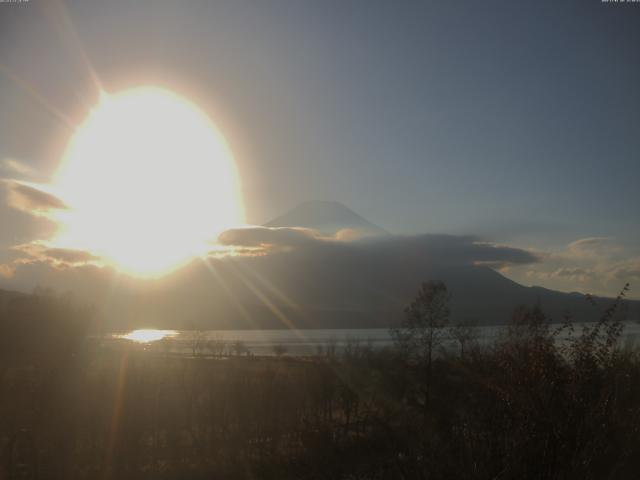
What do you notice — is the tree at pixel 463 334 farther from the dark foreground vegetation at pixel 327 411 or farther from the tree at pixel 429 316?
the dark foreground vegetation at pixel 327 411

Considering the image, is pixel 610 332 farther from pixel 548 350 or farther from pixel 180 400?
pixel 180 400

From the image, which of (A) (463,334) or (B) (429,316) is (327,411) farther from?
(A) (463,334)

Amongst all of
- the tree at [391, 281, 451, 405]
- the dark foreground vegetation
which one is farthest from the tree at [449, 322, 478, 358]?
the dark foreground vegetation

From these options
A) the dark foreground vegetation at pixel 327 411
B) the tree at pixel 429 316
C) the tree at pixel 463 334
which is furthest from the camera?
the tree at pixel 463 334

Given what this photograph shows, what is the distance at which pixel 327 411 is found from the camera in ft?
123

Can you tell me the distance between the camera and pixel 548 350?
279 inches

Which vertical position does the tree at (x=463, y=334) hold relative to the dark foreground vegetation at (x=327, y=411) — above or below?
above

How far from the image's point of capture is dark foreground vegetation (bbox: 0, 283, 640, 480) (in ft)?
20.5

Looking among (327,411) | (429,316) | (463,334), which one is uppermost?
(429,316)

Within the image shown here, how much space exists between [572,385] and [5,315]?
88.7ft

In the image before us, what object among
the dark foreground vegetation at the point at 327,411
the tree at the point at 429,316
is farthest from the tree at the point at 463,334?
the dark foreground vegetation at the point at 327,411

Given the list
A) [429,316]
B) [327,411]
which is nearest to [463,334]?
[429,316]

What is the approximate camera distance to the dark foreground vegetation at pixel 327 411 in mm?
6250

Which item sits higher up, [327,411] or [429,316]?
[429,316]
